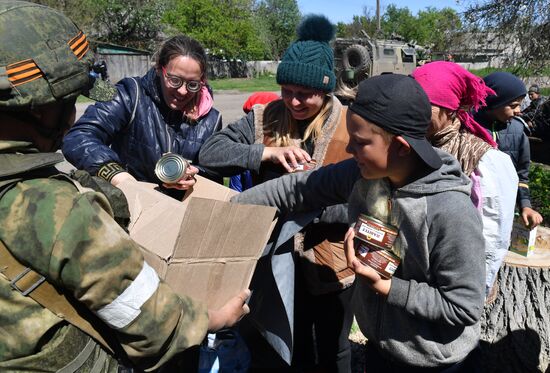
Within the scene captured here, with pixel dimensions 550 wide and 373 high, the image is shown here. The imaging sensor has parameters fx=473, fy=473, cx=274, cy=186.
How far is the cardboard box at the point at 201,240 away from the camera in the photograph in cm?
165

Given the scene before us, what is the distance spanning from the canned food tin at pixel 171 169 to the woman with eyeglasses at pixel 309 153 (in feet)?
1.04

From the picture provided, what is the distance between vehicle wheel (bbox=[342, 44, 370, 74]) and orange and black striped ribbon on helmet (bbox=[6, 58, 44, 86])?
16220 mm

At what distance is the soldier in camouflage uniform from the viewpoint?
1215mm

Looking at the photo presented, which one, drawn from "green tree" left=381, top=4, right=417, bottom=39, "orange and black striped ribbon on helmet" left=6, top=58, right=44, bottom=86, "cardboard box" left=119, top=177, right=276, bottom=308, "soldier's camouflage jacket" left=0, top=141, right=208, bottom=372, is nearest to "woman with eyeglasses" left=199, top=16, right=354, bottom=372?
"cardboard box" left=119, top=177, right=276, bottom=308

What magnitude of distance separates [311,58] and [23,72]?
1.57 m

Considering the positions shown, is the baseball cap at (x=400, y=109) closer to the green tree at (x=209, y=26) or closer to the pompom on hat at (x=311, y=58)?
the pompom on hat at (x=311, y=58)

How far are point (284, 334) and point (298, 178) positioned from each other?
707 millimetres

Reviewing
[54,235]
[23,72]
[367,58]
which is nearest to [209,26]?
[367,58]

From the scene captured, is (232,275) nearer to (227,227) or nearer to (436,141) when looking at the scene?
→ (227,227)

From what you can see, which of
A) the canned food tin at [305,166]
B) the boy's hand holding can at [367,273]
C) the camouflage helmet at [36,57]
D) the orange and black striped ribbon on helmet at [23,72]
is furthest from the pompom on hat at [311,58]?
the orange and black striped ribbon on helmet at [23,72]

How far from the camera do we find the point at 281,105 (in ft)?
8.70

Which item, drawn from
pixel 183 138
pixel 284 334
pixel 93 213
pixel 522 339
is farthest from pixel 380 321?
pixel 522 339

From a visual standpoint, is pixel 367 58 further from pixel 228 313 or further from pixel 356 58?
pixel 228 313

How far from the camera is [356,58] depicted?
16844 mm
